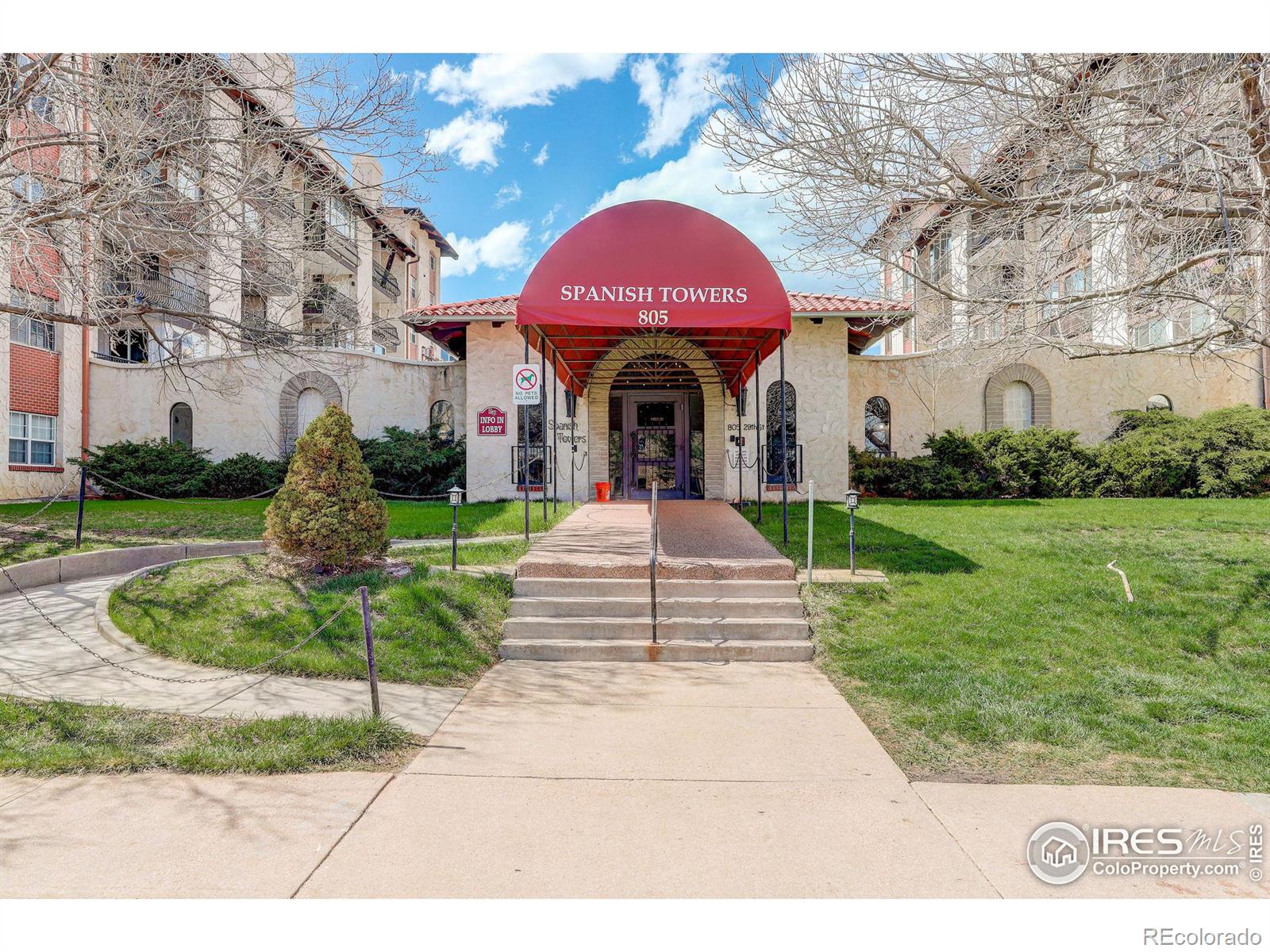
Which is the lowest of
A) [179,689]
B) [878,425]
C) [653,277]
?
[179,689]

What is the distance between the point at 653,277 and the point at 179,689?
270 inches

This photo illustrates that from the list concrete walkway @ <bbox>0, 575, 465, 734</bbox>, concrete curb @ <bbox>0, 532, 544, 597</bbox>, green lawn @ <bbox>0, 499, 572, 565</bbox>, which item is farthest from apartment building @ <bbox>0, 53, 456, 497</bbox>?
concrete walkway @ <bbox>0, 575, 465, 734</bbox>

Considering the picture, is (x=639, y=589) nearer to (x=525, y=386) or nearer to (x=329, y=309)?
(x=525, y=386)

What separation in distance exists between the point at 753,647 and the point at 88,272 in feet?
32.2

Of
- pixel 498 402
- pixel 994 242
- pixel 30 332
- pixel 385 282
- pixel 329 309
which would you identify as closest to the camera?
pixel 994 242

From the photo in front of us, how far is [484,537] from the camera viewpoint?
11562 mm

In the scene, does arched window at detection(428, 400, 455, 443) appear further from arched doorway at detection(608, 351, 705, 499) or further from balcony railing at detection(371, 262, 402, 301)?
balcony railing at detection(371, 262, 402, 301)

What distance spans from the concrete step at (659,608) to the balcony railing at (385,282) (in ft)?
84.9

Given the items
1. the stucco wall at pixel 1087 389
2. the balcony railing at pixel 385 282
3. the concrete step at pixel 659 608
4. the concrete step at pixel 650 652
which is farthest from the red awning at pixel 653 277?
the balcony railing at pixel 385 282

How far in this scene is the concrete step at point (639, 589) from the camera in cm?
762

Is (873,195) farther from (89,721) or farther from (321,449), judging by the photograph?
(89,721)

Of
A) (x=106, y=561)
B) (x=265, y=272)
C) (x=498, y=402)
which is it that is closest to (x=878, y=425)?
(x=498, y=402)

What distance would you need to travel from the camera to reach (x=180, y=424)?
20578mm

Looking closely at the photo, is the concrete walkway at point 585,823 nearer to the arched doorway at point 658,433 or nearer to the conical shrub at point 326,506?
the conical shrub at point 326,506
